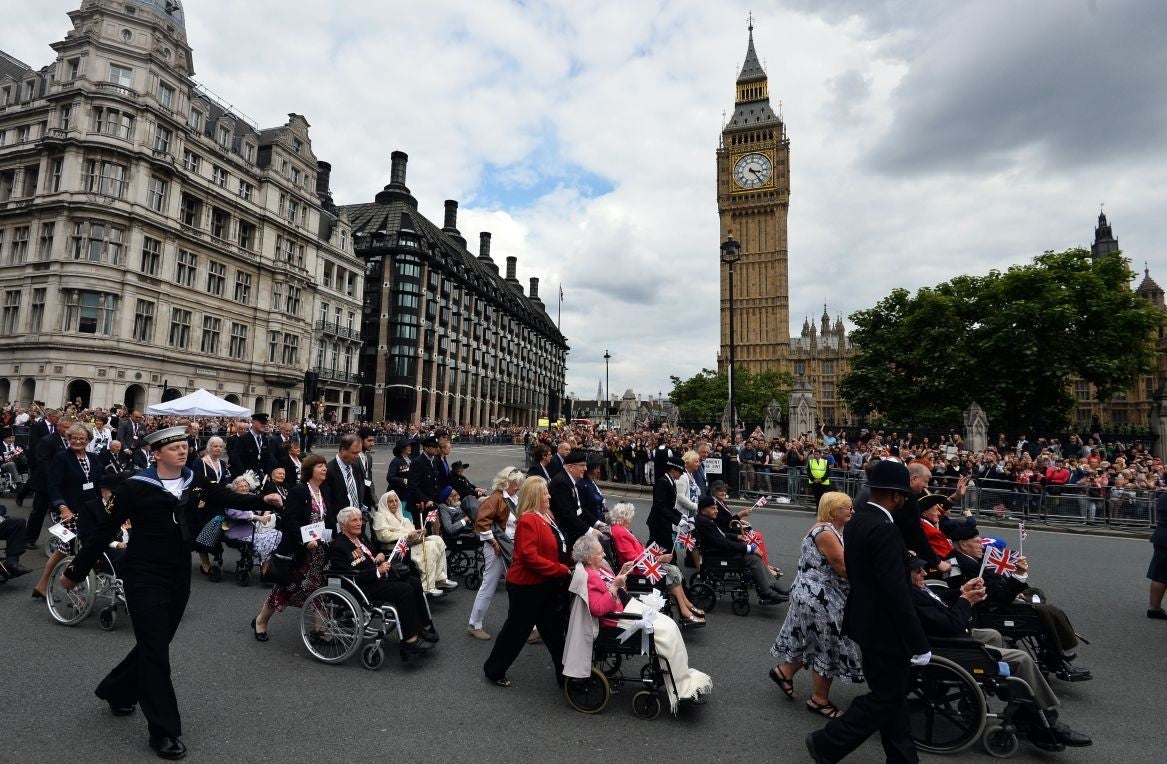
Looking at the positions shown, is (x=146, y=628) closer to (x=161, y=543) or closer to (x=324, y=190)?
(x=161, y=543)

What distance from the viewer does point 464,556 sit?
356 inches

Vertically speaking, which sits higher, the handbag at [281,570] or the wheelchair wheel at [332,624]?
the handbag at [281,570]

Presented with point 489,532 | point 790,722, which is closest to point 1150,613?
point 790,722

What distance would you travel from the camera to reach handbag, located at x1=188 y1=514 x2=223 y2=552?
794cm

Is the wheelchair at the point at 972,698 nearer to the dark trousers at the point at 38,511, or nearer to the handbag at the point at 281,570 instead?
the handbag at the point at 281,570

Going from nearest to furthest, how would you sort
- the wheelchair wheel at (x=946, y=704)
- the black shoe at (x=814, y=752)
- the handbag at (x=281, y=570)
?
the black shoe at (x=814, y=752), the wheelchair wheel at (x=946, y=704), the handbag at (x=281, y=570)

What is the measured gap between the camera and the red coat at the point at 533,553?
492 centimetres

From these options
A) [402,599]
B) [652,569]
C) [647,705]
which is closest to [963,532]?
[652,569]

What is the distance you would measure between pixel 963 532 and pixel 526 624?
4405mm

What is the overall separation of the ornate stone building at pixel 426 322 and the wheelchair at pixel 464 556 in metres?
50.3

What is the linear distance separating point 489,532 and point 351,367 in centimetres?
5178

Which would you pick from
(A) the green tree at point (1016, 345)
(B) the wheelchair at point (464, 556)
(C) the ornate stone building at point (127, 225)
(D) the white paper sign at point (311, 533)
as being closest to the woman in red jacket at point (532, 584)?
(D) the white paper sign at point (311, 533)

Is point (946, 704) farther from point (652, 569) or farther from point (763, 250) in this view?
point (763, 250)

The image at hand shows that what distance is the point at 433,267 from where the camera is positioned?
65.2 m
